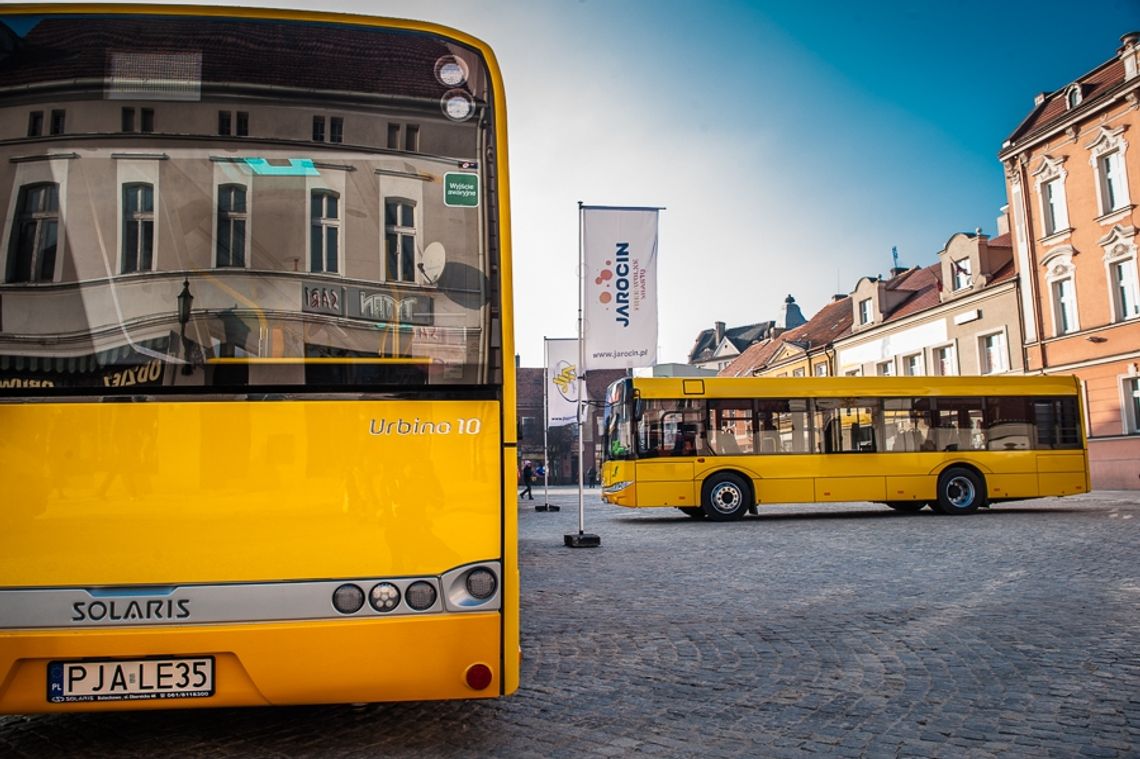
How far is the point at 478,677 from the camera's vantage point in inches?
147

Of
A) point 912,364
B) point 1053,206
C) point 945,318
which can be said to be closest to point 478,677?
point 1053,206

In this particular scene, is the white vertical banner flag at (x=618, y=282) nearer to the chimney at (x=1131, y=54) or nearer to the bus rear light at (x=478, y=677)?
the bus rear light at (x=478, y=677)

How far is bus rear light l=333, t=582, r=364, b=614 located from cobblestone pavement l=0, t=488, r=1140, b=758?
0.86m

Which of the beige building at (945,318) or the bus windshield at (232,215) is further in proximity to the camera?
the beige building at (945,318)

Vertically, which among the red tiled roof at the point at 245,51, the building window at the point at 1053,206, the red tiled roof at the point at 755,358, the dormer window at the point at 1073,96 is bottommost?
the red tiled roof at the point at 245,51

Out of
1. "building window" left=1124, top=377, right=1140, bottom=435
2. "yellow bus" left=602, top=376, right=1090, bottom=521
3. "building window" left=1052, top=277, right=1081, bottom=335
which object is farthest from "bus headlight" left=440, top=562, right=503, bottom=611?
"building window" left=1052, top=277, right=1081, bottom=335

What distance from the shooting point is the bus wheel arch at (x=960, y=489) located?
19094 mm

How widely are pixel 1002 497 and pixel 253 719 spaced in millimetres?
18369

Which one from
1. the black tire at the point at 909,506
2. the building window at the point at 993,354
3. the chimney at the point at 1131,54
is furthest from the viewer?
the building window at the point at 993,354

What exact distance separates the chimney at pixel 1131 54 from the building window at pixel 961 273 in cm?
1138

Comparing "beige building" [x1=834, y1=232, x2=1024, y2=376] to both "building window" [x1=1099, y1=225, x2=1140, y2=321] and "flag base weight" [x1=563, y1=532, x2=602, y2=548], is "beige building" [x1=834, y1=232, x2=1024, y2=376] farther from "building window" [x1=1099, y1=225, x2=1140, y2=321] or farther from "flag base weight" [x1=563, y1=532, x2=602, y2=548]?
"flag base weight" [x1=563, y1=532, x2=602, y2=548]

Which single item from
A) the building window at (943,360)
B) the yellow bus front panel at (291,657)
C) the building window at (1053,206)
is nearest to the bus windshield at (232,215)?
the yellow bus front panel at (291,657)

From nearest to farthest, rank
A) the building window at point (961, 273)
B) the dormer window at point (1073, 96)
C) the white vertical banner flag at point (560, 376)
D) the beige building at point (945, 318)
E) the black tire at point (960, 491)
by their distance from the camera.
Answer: the black tire at point (960, 491) → the white vertical banner flag at point (560, 376) → the dormer window at point (1073, 96) → the beige building at point (945, 318) → the building window at point (961, 273)

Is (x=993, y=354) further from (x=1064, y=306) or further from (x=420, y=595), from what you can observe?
(x=420, y=595)
